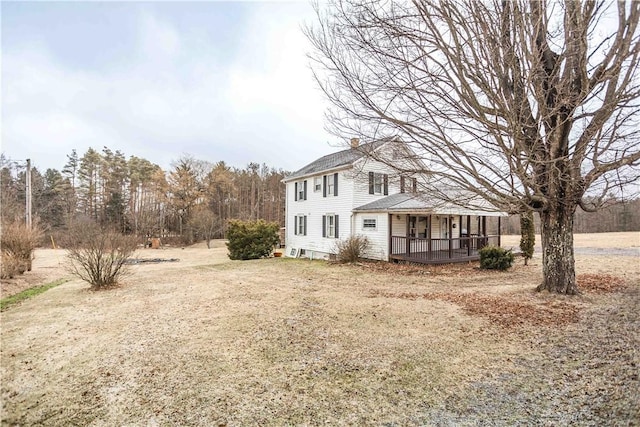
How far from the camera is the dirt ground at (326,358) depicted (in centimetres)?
317

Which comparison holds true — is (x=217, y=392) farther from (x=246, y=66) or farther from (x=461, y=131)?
(x=246, y=66)

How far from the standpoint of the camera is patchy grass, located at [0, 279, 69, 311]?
816 centimetres

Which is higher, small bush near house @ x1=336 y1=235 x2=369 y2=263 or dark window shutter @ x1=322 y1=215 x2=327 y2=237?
dark window shutter @ x1=322 y1=215 x2=327 y2=237

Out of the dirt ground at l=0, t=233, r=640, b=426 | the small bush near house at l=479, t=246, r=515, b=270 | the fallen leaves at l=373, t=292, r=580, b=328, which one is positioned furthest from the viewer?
the small bush near house at l=479, t=246, r=515, b=270

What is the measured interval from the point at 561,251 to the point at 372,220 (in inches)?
357

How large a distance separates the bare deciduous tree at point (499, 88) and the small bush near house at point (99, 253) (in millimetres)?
7848

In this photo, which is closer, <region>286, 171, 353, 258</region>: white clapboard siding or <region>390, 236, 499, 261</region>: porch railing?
<region>390, 236, 499, 261</region>: porch railing

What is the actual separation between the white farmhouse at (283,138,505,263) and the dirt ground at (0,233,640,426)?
6362 mm

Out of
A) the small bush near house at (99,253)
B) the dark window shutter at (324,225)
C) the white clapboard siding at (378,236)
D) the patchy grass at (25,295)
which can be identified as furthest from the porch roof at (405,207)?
the patchy grass at (25,295)

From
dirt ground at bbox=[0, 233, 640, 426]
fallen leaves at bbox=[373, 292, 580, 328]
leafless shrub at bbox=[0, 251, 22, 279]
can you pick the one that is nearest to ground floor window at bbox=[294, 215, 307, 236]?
dirt ground at bbox=[0, 233, 640, 426]

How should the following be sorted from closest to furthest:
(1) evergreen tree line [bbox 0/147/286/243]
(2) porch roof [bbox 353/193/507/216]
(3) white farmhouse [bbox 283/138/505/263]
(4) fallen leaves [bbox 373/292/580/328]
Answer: (4) fallen leaves [bbox 373/292/580/328], (2) porch roof [bbox 353/193/507/216], (3) white farmhouse [bbox 283/138/505/263], (1) evergreen tree line [bbox 0/147/286/243]

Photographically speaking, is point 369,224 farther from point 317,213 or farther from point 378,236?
point 317,213

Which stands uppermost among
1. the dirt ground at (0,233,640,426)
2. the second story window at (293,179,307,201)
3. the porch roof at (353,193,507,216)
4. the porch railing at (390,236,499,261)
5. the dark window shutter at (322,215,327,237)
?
the second story window at (293,179,307,201)

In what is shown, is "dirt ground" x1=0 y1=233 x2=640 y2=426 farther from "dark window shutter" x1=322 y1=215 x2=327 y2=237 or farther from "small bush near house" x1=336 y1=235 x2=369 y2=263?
"dark window shutter" x1=322 y1=215 x2=327 y2=237
